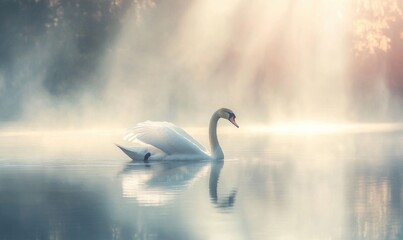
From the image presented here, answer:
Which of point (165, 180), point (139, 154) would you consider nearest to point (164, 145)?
point (139, 154)

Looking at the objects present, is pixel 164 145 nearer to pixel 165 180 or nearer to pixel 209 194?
pixel 165 180

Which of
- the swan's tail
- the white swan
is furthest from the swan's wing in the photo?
the swan's tail

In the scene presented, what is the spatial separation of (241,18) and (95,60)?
9.27 metres

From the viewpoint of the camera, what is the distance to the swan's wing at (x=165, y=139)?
21875mm

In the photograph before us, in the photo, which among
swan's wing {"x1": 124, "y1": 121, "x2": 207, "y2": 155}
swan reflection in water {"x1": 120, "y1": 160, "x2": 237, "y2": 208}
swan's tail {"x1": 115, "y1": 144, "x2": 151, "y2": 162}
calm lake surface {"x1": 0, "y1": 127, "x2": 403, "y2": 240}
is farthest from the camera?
swan's tail {"x1": 115, "y1": 144, "x2": 151, "y2": 162}

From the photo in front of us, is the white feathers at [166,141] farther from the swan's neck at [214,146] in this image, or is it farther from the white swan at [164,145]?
the swan's neck at [214,146]

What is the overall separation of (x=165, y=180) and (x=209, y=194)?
2.33 meters

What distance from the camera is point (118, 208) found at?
14.6m

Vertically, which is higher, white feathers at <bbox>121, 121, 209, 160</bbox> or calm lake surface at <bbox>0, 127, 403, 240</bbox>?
Result: white feathers at <bbox>121, 121, 209, 160</bbox>

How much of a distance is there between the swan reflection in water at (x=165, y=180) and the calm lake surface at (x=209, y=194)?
0.01m

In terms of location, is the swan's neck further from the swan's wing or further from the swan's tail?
the swan's tail

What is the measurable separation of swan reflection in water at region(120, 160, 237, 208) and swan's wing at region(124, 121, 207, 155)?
0.71 feet

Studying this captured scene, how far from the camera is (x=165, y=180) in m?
18.4

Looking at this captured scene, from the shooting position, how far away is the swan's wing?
21.9 meters
